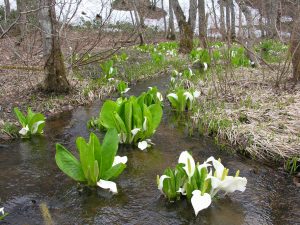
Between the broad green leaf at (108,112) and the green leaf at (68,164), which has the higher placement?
the broad green leaf at (108,112)

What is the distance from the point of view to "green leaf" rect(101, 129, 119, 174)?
8.59ft

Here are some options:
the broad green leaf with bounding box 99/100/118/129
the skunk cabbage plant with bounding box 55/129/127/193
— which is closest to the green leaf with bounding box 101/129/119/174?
the skunk cabbage plant with bounding box 55/129/127/193

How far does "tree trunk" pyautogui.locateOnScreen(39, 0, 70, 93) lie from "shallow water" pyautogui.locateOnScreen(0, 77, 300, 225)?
1.84 m

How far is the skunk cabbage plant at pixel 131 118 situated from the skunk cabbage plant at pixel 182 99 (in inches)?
49.9

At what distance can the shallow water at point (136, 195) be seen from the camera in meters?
2.35

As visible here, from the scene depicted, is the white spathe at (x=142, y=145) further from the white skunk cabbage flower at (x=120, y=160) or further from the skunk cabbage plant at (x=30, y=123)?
the skunk cabbage plant at (x=30, y=123)

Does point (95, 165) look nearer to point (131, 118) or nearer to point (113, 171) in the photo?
point (113, 171)

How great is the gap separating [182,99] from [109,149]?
238cm

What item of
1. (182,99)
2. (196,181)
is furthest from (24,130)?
(196,181)

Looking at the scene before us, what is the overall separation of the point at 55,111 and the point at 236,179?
327 cm

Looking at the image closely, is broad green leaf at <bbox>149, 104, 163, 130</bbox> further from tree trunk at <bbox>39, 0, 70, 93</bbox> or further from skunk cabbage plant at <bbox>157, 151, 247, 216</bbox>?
tree trunk at <bbox>39, 0, 70, 93</bbox>

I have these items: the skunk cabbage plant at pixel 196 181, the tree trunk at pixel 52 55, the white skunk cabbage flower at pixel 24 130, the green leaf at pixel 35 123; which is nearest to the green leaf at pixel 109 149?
the skunk cabbage plant at pixel 196 181

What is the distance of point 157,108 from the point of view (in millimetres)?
3562

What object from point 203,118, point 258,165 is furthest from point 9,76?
point 258,165
